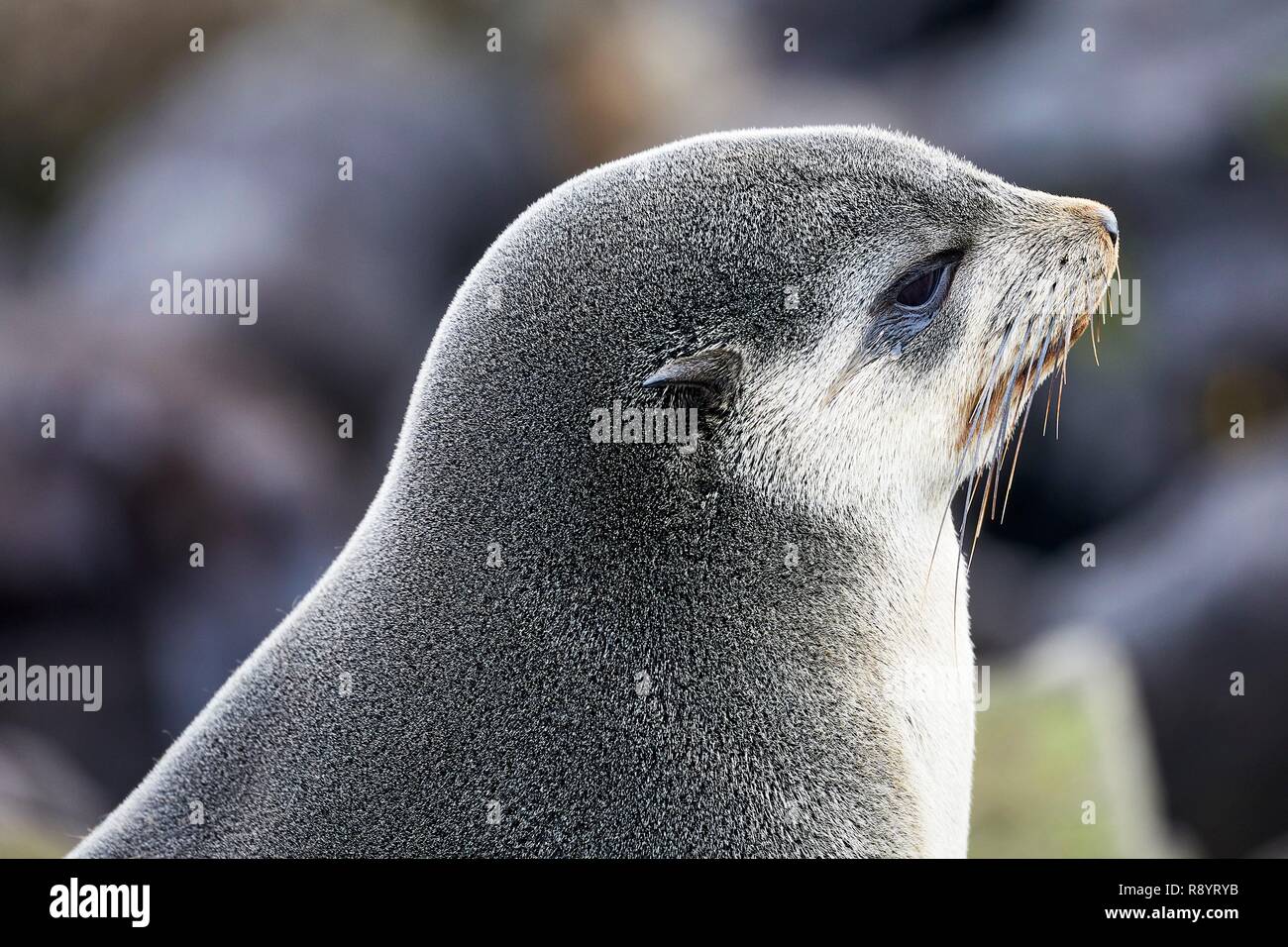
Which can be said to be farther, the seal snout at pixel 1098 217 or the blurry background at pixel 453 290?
the blurry background at pixel 453 290

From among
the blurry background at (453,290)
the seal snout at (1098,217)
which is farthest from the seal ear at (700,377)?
the blurry background at (453,290)

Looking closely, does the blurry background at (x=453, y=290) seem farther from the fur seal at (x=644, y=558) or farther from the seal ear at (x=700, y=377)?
the seal ear at (x=700, y=377)

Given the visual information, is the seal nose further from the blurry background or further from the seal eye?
the blurry background

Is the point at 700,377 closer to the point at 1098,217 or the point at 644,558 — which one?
the point at 644,558

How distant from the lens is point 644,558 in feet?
7.00

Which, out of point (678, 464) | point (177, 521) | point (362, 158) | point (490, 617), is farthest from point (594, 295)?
point (362, 158)

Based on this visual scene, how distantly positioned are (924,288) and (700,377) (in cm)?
51

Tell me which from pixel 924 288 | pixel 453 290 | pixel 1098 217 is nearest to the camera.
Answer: pixel 924 288

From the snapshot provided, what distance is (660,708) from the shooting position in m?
A: 2.14

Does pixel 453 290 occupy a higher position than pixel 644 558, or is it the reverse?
pixel 453 290

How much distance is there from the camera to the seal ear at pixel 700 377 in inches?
82.3

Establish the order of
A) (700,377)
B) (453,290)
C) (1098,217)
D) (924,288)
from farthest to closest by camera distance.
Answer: (453,290) → (1098,217) → (924,288) → (700,377)

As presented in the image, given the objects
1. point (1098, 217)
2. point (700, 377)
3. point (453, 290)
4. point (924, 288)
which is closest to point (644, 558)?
point (700, 377)
